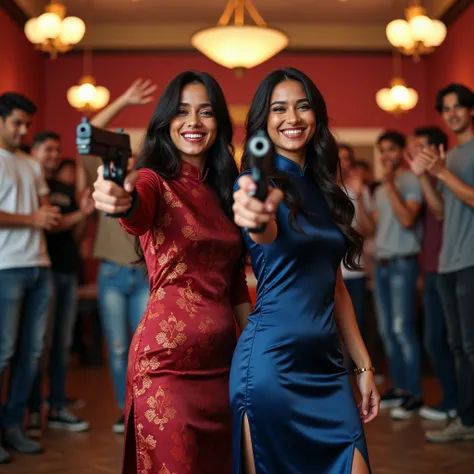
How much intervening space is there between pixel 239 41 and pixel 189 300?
292 cm

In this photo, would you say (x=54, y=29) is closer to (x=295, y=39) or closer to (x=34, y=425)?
(x=34, y=425)

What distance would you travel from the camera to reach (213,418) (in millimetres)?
1800

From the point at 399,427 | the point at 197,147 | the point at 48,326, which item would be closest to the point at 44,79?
the point at 48,326

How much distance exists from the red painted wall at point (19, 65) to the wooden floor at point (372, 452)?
11.6 feet

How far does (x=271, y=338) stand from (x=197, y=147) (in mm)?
565

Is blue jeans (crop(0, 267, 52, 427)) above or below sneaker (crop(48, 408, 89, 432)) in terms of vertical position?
above

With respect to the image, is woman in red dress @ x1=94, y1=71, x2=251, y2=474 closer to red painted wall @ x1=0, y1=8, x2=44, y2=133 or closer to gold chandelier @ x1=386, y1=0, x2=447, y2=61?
gold chandelier @ x1=386, y1=0, x2=447, y2=61

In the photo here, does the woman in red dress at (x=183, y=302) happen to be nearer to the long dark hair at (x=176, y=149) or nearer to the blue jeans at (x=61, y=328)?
the long dark hair at (x=176, y=149)

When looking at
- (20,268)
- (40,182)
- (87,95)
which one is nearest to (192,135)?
(20,268)

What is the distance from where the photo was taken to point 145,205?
1.63 m

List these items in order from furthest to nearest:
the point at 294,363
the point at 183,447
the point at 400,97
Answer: the point at 400,97 → the point at 183,447 → the point at 294,363

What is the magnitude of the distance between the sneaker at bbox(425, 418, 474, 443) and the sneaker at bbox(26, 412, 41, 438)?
1.99 m

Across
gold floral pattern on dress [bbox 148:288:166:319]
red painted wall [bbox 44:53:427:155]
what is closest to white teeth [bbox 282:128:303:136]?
gold floral pattern on dress [bbox 148:288:166:319]

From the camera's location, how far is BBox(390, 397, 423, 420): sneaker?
412 cm
